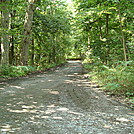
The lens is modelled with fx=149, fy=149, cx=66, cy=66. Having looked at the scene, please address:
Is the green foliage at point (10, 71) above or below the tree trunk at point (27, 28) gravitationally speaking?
below

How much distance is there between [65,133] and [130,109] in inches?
101

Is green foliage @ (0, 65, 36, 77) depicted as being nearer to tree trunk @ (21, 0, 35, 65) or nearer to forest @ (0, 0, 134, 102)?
forest @ (0, 0, 134, 102)

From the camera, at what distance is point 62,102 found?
16.6 feet

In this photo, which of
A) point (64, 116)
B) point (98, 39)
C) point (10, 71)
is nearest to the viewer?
point (64, 116)

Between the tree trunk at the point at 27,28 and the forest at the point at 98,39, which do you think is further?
the tree trunk at the point at 27,28

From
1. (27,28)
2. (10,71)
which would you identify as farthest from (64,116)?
(27,28)

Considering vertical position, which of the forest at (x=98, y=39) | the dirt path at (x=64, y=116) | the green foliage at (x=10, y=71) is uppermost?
the forest at (x=98, y=39)

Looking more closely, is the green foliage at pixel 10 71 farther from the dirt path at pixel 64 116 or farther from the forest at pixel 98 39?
the dirt path at pixel 64 116

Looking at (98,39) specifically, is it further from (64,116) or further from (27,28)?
(64,116)

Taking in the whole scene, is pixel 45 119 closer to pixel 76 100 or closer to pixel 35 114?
pixel 35 114

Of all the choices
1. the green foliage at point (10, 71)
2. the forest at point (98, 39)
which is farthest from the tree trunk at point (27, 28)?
the green foliage at point (10, 71)

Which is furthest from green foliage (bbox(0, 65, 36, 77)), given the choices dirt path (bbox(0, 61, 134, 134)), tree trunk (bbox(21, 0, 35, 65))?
dirt path (bbox(0, 61, 134, 134))

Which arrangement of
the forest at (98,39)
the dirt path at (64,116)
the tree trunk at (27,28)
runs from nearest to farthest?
the dirt path at (64,116) < the forest at (98,39) < the tree trunk at (27,28)

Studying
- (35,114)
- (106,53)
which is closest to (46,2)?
(106,53)
